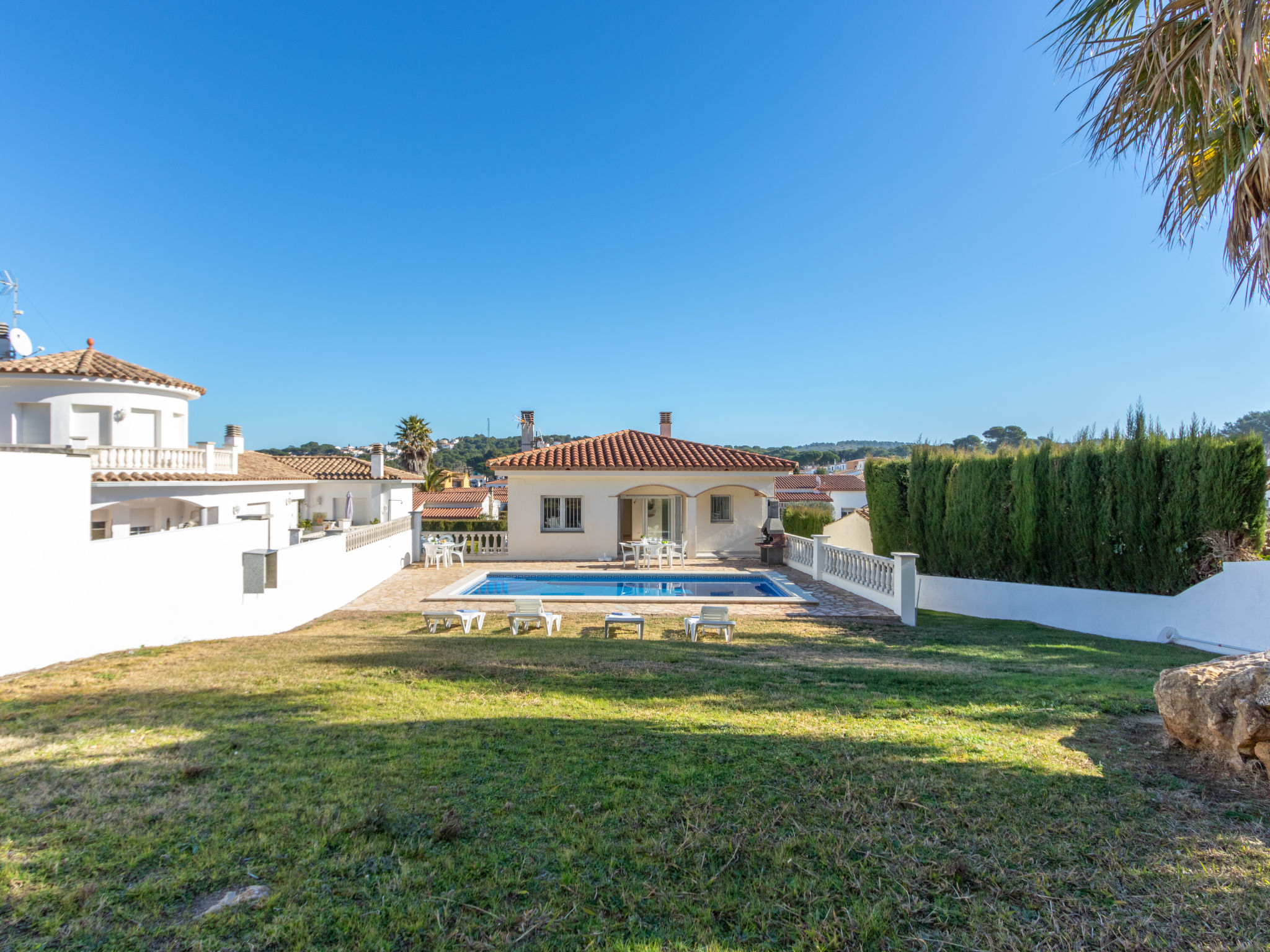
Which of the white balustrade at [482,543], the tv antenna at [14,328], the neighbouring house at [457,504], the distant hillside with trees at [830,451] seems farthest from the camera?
the distant hillside with trees at [830,451]

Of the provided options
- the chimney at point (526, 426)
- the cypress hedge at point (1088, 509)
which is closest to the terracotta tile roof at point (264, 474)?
the chimney at point (526, 426)

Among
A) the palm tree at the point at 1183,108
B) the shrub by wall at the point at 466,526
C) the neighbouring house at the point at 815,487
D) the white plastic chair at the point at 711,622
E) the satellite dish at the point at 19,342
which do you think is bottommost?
the white plastic chair at the point at 711,622

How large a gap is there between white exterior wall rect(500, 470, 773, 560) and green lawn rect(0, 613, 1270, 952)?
54.9 ft

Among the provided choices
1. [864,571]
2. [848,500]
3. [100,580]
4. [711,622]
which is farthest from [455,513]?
[100,580]

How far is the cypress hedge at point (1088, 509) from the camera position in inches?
466

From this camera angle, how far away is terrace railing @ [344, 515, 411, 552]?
648 inches

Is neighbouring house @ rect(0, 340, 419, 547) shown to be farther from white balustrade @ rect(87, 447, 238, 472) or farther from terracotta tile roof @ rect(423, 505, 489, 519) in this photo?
terracotta tile roof @ rect(423, 505, 489, 519)

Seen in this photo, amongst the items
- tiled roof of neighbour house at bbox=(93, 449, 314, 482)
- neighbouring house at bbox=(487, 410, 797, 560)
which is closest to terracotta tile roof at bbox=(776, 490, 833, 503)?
neighbouring house at bbox=(487, 410, 797, 560)

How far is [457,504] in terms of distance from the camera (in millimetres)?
51875

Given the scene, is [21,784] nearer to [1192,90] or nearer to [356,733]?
[356,733]

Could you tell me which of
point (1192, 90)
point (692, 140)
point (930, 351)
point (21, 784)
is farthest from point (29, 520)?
point (930, 351)

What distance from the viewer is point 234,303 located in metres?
32.4

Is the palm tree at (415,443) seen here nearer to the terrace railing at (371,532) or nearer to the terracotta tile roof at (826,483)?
the terracotta tile roof at (826,483)

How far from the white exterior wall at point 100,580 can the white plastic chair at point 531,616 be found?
4.86m
